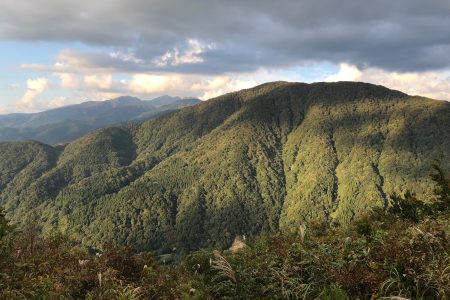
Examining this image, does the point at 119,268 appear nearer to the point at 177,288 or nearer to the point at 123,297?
the point at 177,288

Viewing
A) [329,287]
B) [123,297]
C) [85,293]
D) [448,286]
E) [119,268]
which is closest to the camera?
[448,286]

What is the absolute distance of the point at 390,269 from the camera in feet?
27.8

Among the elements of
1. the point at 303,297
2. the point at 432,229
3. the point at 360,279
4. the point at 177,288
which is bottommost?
the point at 177,288

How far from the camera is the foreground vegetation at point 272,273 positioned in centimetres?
817

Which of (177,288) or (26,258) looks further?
(26,258)

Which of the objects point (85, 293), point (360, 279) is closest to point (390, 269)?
point (360, 279)

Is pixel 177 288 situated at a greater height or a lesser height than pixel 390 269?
lesser

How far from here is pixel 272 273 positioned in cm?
1076

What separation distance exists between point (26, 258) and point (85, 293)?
12.4ft

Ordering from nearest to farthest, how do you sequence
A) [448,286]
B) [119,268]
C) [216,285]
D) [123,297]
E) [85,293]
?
[448,286] < [123,297] < [85,293] < [216,285] < [119,268]

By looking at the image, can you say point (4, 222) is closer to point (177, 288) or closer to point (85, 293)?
point (85, 293)

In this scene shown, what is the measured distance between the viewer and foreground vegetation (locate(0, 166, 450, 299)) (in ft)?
26.8

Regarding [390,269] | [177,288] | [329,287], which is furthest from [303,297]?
[177,288]

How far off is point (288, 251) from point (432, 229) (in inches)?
155
